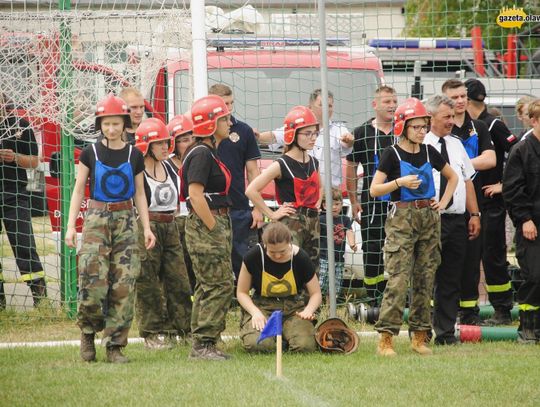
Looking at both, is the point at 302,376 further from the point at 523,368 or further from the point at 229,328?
the point at 229,328

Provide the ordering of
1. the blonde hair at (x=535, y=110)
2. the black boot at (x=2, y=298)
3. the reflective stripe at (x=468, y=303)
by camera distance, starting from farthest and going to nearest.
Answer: the black boot at (x=2, y=298) → the reflective stripe at (x=468, y=303) → the blonde hair at (x=535, y=110)

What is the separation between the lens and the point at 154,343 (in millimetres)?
8891

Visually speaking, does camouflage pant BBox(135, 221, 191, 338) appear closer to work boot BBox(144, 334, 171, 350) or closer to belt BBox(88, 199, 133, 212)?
work boot BBox(144, 334, 171, 350)

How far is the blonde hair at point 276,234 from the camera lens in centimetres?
817

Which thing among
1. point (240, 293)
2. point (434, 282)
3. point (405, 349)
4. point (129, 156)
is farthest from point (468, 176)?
point (129, 156)

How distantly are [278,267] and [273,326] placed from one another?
3.28ft

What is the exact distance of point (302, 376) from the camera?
7422 millimetres

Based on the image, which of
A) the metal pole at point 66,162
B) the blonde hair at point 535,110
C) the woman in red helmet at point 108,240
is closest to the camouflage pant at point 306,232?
the woman in red helmet at point 108,240

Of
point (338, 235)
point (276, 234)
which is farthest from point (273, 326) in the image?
point (338, 235)

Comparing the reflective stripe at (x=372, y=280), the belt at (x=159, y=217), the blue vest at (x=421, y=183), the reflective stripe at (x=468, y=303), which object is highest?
the blue vest at (x=421, y=183)

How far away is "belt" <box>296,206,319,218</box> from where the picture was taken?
29.5ft

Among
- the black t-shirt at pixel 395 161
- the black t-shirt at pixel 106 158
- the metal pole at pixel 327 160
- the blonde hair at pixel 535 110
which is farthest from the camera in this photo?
the metal pole at pixel 327 160

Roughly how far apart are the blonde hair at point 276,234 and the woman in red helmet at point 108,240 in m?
0.89

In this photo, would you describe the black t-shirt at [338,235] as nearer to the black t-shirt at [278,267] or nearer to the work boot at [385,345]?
the black t-shirt at [278,267]
